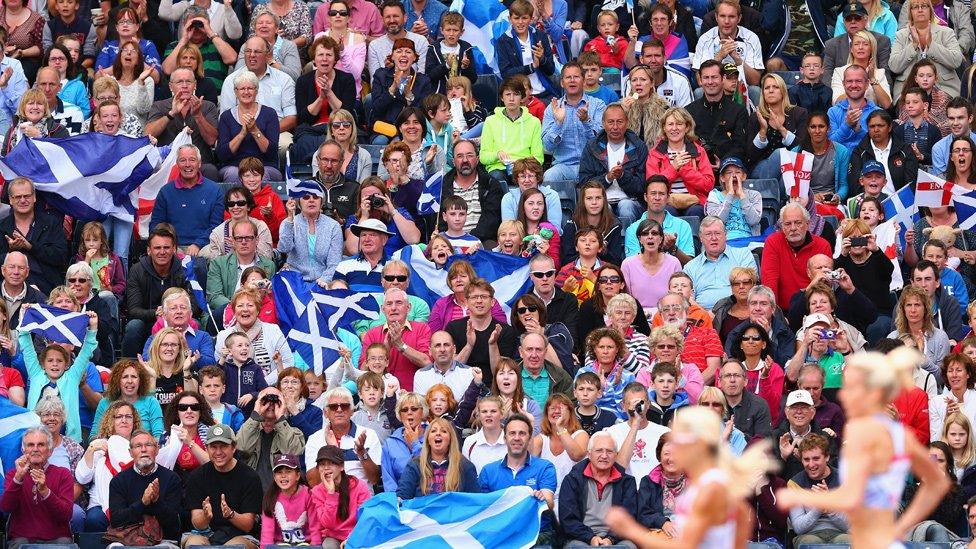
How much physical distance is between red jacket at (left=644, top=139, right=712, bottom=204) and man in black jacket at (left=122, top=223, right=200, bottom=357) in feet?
14.7

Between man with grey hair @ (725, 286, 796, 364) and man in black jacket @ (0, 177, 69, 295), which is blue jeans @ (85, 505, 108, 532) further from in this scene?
man with grey hair @ (725, 286, 796, 364)

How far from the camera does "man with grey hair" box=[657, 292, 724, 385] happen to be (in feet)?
56.5

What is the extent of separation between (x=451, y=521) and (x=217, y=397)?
7.94 ft

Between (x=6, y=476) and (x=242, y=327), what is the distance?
2459 millimetres

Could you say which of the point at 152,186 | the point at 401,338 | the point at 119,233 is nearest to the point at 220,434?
the point at 401,338

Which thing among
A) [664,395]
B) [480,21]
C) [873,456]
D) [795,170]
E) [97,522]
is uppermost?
[873,456]

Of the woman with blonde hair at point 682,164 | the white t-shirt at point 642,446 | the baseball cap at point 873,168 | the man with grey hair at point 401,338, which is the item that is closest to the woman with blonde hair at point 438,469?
the white t-shirt at point 642,446

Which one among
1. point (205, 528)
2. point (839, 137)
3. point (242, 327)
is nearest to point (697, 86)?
point (839, 137)

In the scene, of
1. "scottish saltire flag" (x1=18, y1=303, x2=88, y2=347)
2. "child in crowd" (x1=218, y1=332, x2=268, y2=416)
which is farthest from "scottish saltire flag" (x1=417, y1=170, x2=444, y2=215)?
"scottish saltire flag" (x1=18, y1=303, x2=88, y2=347)

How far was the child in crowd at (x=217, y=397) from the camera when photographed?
54.4 ft

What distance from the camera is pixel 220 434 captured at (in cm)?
1563

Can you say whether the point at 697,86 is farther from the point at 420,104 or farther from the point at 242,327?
the point at 242,327

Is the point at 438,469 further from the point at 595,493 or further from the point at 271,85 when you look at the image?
the point at 271,85

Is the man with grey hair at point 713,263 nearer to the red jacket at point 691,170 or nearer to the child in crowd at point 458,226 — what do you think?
the red jacket at point 691,170
